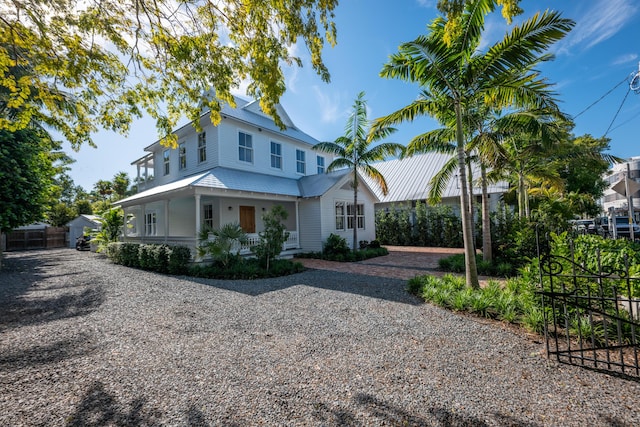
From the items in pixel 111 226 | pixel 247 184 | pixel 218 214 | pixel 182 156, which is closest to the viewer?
pixel 247 184

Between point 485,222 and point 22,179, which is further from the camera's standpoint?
point 22,179

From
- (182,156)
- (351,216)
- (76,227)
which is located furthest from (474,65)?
(76,227)

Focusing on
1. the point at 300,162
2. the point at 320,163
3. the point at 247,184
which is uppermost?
the point at 320,163

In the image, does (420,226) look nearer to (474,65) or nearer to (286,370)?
(474,65)

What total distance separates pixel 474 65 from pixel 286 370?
7.44m

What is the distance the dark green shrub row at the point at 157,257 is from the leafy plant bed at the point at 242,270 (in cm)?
51

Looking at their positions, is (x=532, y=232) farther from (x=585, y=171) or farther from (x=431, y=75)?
(x=585, y=171)

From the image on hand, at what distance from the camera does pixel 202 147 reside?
14.5m

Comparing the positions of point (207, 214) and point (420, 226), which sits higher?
point (207, 214)

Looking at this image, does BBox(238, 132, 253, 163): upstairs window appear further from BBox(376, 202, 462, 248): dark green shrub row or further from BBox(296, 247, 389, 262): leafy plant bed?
BBox(376, 202, 462, 248): dark green shrub row

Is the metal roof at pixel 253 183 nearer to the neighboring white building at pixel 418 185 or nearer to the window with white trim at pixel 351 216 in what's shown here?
the window with white trim at pixel 351 216

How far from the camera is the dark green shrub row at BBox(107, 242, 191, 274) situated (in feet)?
33.2


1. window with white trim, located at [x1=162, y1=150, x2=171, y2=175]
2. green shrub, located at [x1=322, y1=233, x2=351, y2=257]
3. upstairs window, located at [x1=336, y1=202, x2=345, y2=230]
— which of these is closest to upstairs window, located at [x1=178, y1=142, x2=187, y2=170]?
window with white trim, located at [x1=162, y1=150, x2=171, y2=175]

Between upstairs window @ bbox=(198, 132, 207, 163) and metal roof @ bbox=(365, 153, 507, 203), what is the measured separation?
1231cm
